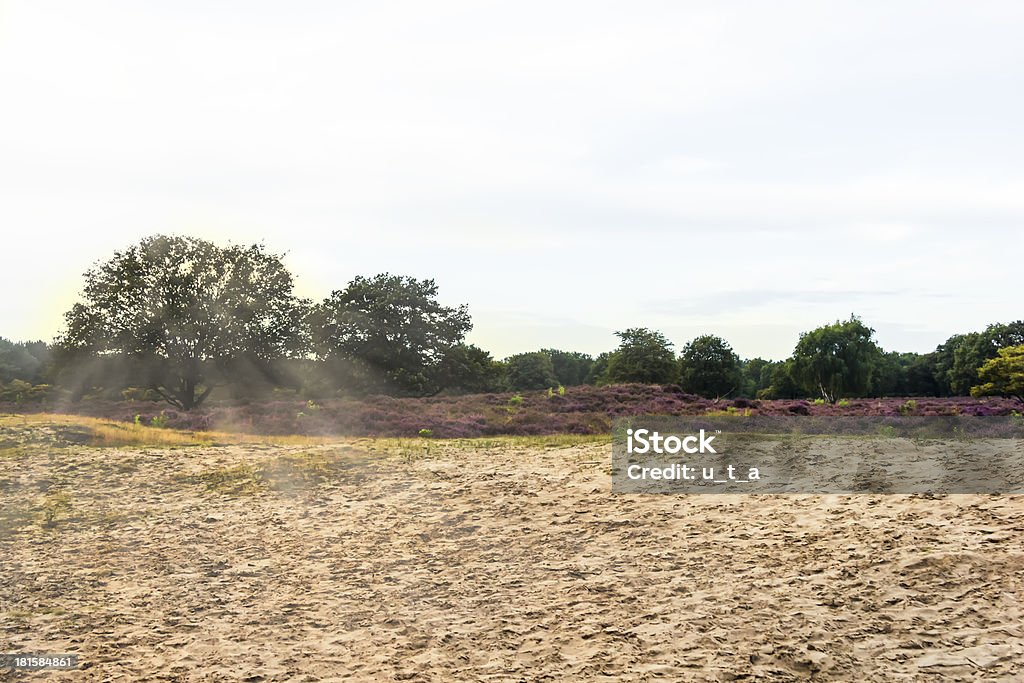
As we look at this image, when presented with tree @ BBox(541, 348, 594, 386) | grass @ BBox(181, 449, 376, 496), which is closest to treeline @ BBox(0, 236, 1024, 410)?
grass @ BBox(181, 449, 376, 496)

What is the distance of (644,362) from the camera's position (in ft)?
227

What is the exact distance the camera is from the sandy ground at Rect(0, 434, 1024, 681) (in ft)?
33.0

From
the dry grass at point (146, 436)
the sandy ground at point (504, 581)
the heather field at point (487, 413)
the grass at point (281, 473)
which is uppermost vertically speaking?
the heather field at point (487, 413)

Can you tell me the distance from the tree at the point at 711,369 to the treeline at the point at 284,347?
104 mm

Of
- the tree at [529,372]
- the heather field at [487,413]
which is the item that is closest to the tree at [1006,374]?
the heather field at [487,413]

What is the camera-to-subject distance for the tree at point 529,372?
8162cm

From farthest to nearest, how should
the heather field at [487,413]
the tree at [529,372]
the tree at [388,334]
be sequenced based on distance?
the tree at [529,372], the tree at [388,334], the heather field at [487,413]

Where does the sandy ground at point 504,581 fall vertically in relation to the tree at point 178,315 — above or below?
below

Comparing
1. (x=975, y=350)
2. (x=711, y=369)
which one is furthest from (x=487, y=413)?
(x=975, y=350)

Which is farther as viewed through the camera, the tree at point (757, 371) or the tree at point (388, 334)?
the tree at point (757, 371)

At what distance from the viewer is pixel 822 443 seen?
1847 centimetres

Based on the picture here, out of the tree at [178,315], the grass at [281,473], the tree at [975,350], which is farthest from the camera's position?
the tree at [975,350]

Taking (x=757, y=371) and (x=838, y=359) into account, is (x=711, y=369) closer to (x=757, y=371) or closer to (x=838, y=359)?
(x=838, y=359)

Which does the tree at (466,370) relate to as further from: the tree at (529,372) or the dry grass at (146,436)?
the dry grass at (146,436)
